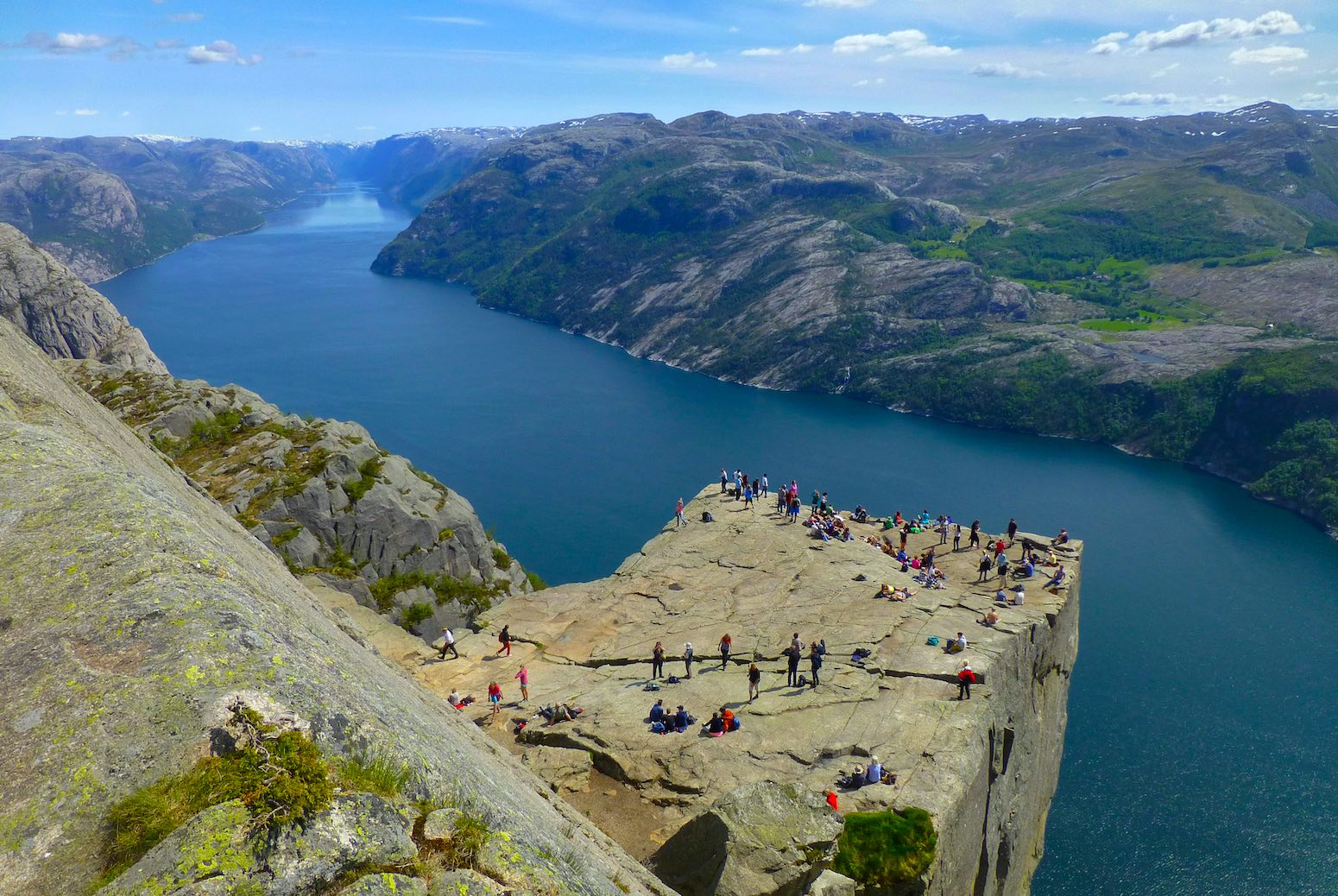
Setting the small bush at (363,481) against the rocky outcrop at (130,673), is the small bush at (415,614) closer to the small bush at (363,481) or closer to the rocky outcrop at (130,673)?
the small bush at (363,481)

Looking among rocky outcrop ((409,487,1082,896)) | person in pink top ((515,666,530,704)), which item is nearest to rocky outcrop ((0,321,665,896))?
rocky outcrop ((409,487,1082,896))

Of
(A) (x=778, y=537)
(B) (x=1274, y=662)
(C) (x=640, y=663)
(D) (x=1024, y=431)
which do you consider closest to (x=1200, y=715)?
(B) (x=1274, y=662)

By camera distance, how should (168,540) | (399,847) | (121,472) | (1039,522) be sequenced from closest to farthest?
(399,847) < (168,540) < (121,472) < (1039,522)

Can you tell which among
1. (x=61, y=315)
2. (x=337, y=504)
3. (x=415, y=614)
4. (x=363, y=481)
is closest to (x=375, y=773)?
(x=415, y=614)

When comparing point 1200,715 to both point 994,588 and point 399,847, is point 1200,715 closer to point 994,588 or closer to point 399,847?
point 994,588

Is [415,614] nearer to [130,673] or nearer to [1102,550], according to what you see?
[130,673]

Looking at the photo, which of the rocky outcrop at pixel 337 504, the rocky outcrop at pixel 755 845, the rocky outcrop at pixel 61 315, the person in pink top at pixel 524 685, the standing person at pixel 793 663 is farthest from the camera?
the rocky outcrop at pixel 61 315

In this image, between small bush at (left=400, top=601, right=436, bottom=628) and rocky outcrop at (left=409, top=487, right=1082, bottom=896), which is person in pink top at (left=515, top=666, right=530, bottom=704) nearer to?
rocky outcrop at (left=409, top=487, right=1082, bottom=896)

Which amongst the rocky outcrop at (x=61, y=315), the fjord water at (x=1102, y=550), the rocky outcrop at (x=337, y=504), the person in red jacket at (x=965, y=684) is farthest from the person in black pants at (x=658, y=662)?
the rocky outcrop at (x=61, y=315)
